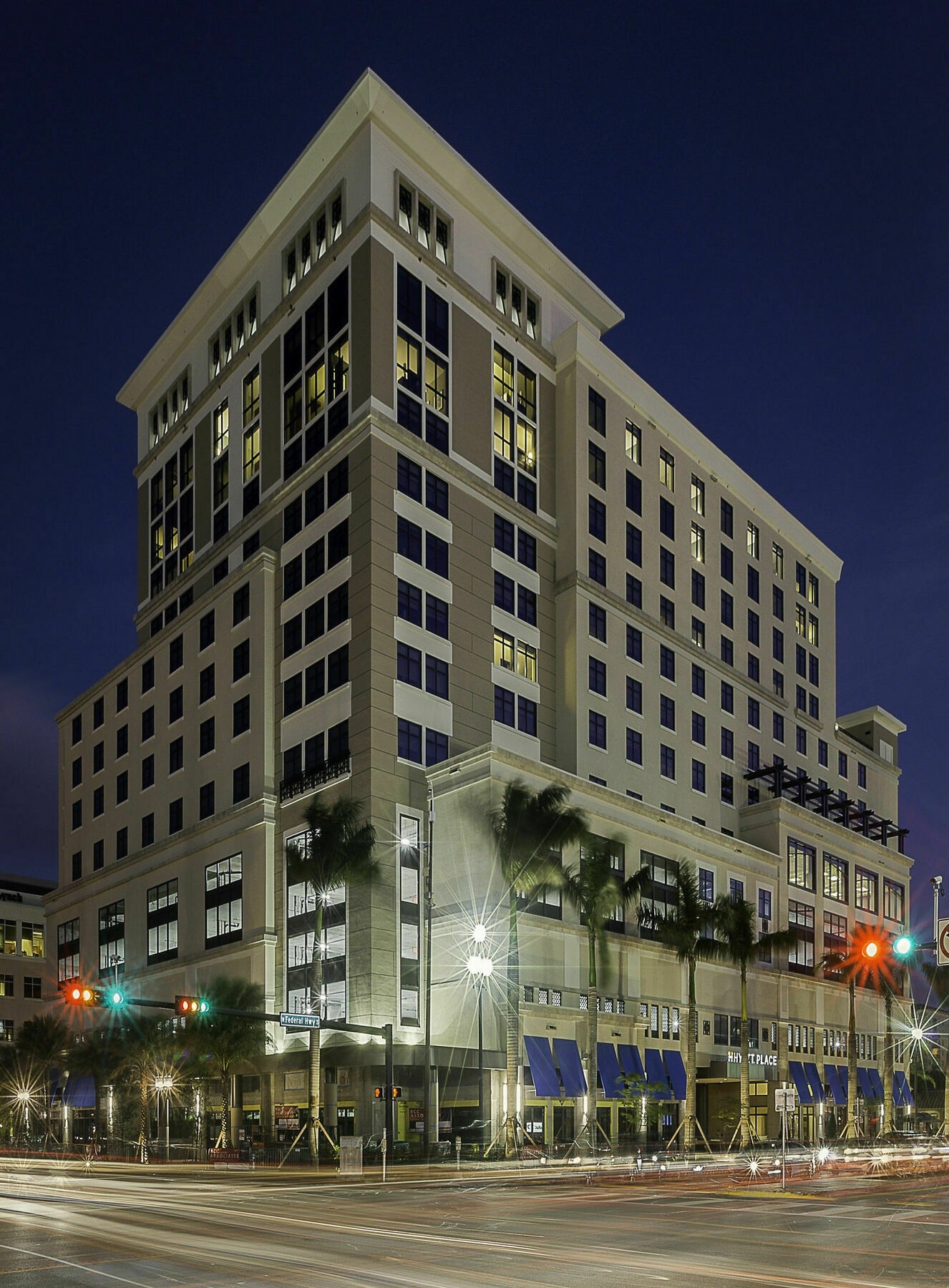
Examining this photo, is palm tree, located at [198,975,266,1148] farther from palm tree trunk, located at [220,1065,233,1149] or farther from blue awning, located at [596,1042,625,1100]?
blue awning, located at [596,1042,625,1100]

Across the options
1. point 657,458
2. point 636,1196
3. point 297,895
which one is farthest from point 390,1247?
point 657,458

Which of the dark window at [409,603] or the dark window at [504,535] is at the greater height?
the dark window at [504,535]

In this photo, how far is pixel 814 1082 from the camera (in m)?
91.3

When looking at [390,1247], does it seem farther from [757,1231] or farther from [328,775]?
[328,775]

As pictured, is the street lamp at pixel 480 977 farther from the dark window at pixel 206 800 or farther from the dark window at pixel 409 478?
the dark window at pixel 409 478

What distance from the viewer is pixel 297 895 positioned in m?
75.7

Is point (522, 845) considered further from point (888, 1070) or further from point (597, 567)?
point (888, 1070)

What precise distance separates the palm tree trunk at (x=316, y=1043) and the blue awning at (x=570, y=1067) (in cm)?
1378

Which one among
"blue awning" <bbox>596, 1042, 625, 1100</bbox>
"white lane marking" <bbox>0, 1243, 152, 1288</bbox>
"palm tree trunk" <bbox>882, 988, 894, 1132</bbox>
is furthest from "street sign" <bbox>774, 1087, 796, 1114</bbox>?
"palm tree trunk" <bbox>882, 988, 894, 1132</bbox>

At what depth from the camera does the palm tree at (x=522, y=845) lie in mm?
61000

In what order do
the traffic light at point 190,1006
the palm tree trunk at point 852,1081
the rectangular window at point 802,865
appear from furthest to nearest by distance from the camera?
the rectangular window at point 802,865
the palm tree trunk at point 852,1081
the traffic light at point 190,1006

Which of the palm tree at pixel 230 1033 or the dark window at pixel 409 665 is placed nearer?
the palm tree at pixel 230 1033

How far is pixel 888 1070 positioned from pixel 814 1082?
5429mm

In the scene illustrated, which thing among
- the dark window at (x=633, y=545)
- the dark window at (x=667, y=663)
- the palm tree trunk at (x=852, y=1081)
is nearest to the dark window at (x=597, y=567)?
the dark window at (x=633, y=545)
